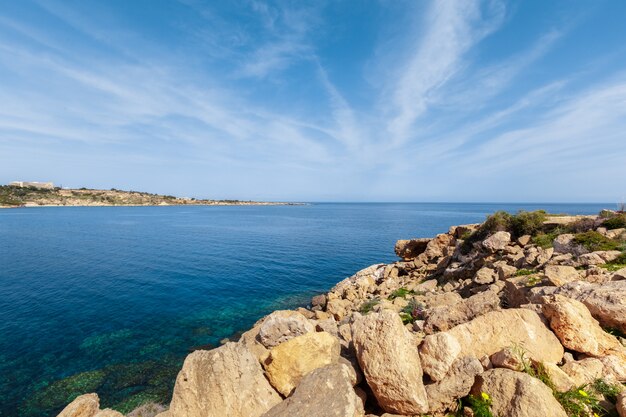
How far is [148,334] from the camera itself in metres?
23.2

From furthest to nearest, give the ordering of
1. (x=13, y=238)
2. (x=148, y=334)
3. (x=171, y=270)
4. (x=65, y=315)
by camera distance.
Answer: (x=13, y=238)
(x=171, y=270)
(x=65, y=315)
(x=148, y=334)

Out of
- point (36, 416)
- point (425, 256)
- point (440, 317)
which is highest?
point (440, 317)

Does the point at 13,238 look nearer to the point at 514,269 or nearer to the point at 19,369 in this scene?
the point at 19,369

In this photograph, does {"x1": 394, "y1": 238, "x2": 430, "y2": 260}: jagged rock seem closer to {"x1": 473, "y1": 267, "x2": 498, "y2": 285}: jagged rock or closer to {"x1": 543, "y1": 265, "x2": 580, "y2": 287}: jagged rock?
{"x1": 473, "y1": 267, "x2": 498, "y2": 285}: jagged rock

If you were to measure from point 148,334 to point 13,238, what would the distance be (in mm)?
66256

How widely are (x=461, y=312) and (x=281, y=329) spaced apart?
6.62 m

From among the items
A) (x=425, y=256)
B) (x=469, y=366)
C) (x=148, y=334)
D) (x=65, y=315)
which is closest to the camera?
(x=469, y=366)

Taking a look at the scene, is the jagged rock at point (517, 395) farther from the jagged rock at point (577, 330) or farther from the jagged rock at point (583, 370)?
the jagged rock at point (577, 330)

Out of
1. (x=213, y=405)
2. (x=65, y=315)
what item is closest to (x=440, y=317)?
(x=213, y=405)

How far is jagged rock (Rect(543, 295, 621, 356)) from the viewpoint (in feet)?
25.0

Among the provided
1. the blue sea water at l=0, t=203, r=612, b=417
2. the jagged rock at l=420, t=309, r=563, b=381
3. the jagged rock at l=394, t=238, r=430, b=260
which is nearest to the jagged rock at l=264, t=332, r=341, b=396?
the jagged rock at l=420, t=309, r=563, b=381

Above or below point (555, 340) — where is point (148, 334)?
below

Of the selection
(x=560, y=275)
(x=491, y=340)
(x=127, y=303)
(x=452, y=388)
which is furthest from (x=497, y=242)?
(x=127, y=303)

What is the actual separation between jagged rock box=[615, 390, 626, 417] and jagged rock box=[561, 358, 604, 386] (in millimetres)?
727
